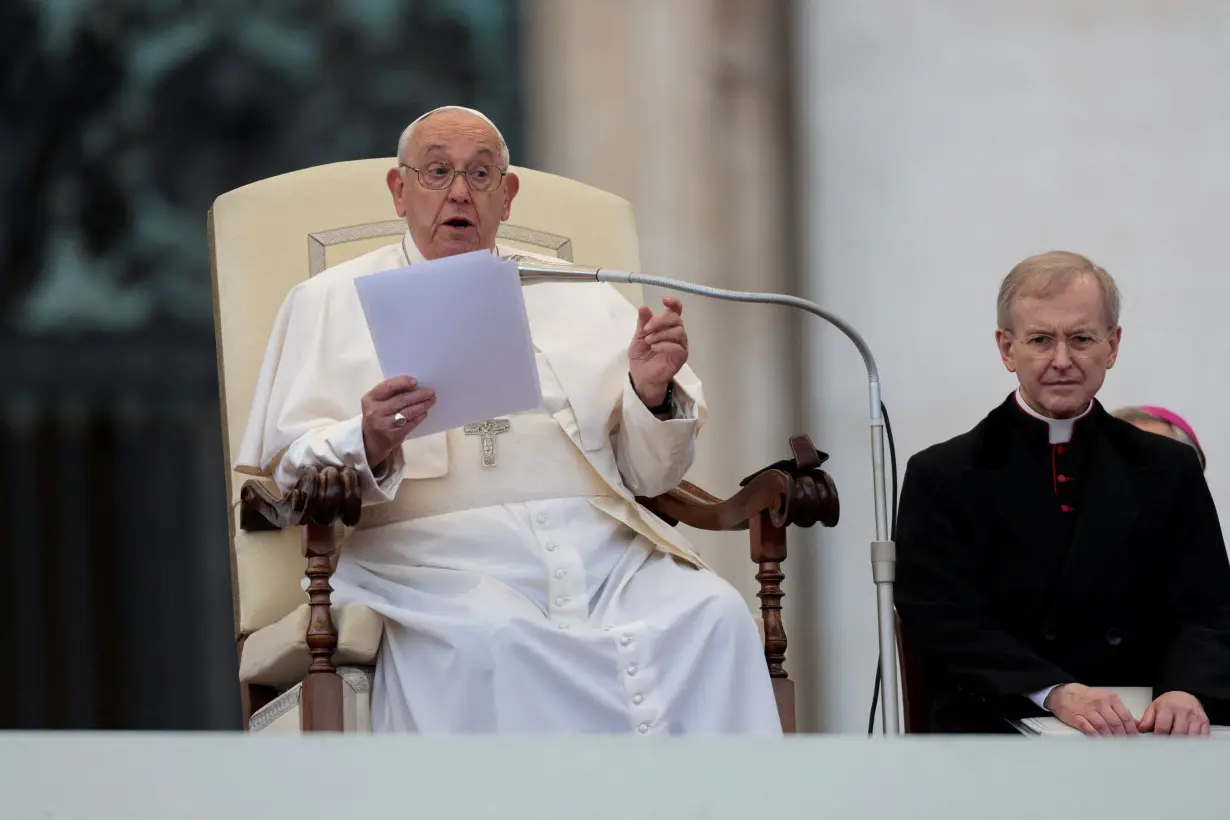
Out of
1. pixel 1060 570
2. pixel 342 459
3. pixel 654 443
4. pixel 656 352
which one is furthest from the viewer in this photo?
pixel 654 443

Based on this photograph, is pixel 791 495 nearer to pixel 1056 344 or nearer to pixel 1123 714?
pixel 1056 344

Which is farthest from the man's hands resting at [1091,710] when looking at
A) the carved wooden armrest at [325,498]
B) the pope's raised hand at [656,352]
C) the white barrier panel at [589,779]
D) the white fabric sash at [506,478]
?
the white barrier panel at [589,779]

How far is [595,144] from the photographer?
17.5 ft

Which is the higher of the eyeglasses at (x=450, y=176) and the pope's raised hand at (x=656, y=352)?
the eyeglasses at (x=450, y=176)

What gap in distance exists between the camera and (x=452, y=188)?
12.0ft

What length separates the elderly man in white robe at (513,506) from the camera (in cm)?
319

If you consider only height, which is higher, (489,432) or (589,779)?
(489,432)

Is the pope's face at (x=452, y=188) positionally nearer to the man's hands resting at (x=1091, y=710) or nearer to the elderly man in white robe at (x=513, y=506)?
the elderly man in white robe at (x=513, y=506)

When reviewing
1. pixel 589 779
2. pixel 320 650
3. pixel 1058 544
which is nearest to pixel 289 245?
pixel 320 650

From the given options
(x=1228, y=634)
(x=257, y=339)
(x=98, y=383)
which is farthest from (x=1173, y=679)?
(x=98, y=383)

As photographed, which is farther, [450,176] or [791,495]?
[450,176]

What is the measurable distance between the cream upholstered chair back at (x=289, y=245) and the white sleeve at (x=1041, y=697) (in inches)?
57.6

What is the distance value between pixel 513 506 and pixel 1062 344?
1.12m

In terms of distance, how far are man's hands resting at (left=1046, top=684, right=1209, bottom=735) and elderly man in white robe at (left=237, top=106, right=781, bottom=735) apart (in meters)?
0.61
